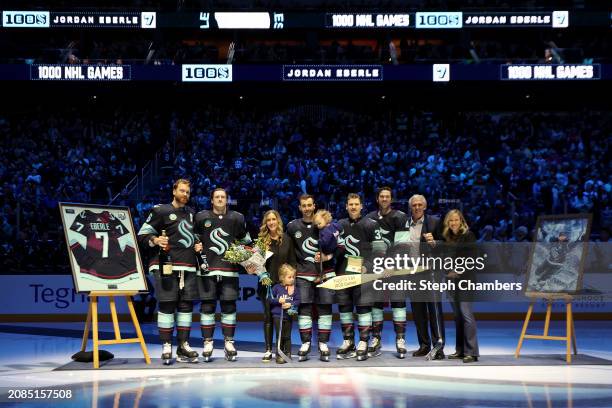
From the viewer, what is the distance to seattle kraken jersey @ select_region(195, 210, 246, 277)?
10992mm

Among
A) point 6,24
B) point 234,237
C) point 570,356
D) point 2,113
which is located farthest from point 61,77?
point 570,356

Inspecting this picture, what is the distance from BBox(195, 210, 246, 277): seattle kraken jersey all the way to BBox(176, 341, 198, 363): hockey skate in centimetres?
105

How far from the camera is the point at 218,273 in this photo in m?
11.0

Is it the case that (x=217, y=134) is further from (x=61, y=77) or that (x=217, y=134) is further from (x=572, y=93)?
(x=572, y=93)

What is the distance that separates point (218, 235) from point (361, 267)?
1943 mm

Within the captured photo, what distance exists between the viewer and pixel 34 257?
1702 cm

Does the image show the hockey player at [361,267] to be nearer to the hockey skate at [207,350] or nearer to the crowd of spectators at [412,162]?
the hockey skate at [207,350]

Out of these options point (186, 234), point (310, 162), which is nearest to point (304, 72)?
point (310, 162)

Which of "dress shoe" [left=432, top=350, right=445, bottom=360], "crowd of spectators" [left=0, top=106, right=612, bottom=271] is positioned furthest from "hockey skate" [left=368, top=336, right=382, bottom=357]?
"crowd of spectators" [left=0, top=106, right=612, bottom=271]

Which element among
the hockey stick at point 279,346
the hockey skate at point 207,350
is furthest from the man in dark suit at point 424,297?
the hockey skate at point 207,350

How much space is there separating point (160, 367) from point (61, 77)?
54.5ft

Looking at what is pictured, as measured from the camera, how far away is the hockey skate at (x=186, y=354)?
35.9 feet

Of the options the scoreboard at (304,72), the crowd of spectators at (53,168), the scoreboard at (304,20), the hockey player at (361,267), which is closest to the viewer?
the hockey player at (361,267)

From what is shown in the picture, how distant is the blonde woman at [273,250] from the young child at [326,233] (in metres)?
0.45
